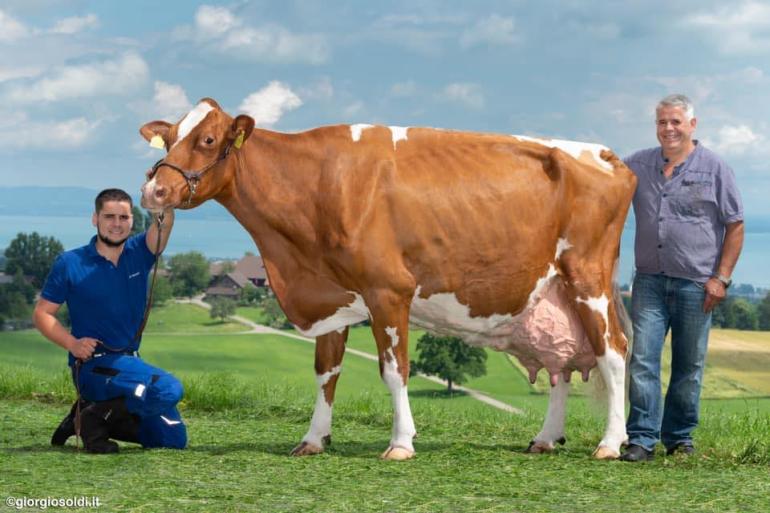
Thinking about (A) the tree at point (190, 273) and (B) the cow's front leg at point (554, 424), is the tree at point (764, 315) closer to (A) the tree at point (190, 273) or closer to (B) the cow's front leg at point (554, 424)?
(A) the tree at point (190, 273)

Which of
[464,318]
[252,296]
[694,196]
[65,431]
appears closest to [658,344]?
[694,196]

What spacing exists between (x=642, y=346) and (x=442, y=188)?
6.05 feet

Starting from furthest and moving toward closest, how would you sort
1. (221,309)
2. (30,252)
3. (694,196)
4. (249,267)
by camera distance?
(249,267) → (221,309) → (30,252) → (694,196)

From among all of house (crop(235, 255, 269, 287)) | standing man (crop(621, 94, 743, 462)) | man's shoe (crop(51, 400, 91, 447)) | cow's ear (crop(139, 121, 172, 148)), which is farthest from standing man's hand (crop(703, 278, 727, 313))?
house (crop(235, 255, 269, 287))

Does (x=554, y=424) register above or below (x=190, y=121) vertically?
below

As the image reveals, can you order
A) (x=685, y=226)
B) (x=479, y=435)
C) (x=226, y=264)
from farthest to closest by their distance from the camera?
(x=226, y=264)
(x=479, y=435)
(x=685, y=226)

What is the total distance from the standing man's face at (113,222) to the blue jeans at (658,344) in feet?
12.0

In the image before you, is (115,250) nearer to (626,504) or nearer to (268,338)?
(626,504)

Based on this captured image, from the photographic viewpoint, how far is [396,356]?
6785 mm

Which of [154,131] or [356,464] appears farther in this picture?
[154,131]

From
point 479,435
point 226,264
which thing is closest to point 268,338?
point 226,264

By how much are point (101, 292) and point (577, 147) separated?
11.6ft

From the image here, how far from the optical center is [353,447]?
7473 mm

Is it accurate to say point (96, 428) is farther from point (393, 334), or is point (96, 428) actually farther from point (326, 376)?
point (393, 334)
